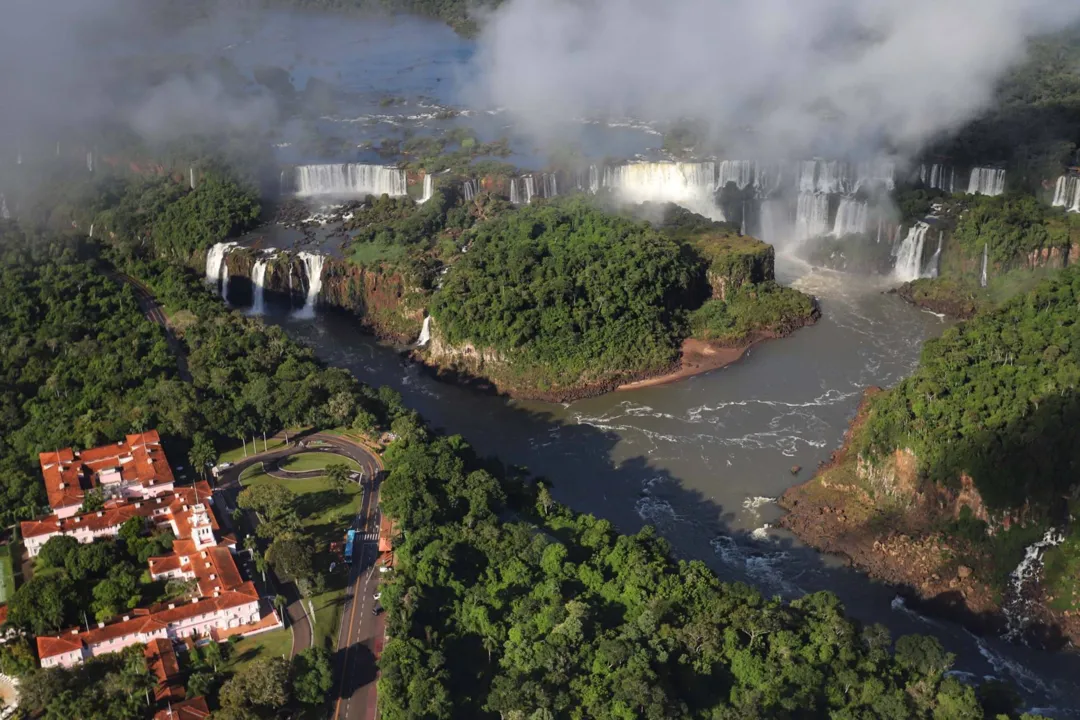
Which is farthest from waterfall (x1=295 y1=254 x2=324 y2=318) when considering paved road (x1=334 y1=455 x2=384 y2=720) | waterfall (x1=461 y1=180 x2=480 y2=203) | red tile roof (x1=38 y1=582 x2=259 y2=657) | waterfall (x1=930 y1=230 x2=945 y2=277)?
waterfall (x1=930 y1=230 x2=945 y2=277)

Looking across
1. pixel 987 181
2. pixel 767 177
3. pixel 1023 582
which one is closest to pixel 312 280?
pixel 767 177

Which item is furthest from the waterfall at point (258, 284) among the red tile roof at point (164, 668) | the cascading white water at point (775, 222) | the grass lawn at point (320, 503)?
the red tile roof at point (164, 668)

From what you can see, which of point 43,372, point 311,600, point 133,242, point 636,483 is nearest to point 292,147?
point 133,242

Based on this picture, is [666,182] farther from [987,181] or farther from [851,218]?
[987,181]

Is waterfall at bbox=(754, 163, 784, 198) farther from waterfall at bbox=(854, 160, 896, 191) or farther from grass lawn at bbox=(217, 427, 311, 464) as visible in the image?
grass lawn at bbox=(217, 427, 311, 464)

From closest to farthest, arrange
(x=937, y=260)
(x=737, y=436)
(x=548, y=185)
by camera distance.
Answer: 1. (x=737, y=436)
2. (x=937, y=260)
3. (x=548, y=185)

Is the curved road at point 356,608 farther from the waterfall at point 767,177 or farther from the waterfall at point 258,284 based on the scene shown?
the waterfall at point 767,177
